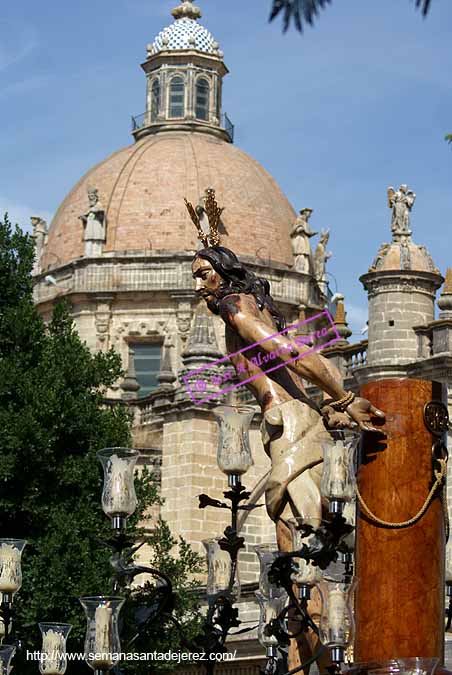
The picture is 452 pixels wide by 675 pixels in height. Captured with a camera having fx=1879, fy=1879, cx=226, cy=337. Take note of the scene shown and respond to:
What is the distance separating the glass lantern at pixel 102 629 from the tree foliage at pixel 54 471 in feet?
52.1

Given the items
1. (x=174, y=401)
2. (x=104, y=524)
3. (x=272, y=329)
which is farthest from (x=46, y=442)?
(x=272, y=329)

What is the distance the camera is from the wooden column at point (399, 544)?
11.9 m

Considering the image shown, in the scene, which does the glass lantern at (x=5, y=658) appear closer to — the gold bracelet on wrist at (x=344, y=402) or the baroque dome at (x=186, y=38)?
the gold bracelet on wrist at (x=344, y=402)

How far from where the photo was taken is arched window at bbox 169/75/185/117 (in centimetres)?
6047

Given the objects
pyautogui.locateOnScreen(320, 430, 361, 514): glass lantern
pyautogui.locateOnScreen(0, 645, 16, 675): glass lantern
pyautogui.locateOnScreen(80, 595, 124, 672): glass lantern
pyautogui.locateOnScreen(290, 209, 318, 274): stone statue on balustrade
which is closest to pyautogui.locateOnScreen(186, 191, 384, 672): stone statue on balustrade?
pyautogui.locateOnScreen(320, 430, 361, 514): glass lantern

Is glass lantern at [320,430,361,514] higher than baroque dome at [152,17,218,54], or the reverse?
baroque dome at [152,17,218,54]

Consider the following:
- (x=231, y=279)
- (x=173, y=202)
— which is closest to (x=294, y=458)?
(x=231, y=279)

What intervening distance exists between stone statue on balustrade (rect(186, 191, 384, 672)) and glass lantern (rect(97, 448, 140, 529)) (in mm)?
903

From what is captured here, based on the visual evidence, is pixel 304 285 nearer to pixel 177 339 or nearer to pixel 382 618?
pixel 177 339

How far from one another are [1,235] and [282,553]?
22937 mm

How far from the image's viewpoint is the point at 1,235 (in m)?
33.6

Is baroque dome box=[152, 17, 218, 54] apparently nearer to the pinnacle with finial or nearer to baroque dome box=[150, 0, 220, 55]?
baroque dome box=[150, 0, 220, 55]

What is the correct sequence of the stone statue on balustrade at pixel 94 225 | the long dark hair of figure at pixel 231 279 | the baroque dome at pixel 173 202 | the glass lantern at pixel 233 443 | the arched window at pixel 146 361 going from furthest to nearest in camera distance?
1. the baroque dome at pixel 173 202
2. the stone statue on balustrade at pixel 94 225
3. the arched window at pixel 146 361
4. the long dark hair of figure at pixel 231 279
5. the glass lantern at pixel 233 443

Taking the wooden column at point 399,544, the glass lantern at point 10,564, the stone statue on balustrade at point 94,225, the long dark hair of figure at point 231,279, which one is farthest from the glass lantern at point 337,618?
the stone statue on balustrade at point 94,225
